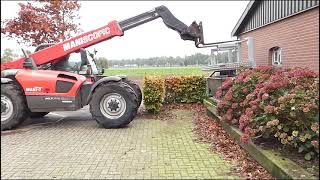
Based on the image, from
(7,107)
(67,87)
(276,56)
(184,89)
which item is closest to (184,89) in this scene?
(184,89)

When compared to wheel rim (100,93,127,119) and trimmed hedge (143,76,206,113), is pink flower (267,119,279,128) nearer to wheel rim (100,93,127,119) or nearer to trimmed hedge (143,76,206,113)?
wheel rim (100,93,127,119)

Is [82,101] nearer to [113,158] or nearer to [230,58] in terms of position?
[113,158]

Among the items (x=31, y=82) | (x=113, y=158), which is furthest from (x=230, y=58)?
(x=113, y=158)

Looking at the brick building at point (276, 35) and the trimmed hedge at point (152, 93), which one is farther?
the trimmed hedge at point (152, 93)

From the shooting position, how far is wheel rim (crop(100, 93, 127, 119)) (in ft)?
29.2

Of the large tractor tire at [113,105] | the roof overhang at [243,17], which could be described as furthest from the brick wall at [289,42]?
the large tractor tire at [113,105]

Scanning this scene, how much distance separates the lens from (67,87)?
29.1 ft

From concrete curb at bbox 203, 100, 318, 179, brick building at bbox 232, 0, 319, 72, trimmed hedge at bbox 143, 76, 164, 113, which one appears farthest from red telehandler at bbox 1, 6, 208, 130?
brick building at bbox 232, 0, 319, 72

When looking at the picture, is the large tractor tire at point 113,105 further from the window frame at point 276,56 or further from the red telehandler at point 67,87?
the window frame at point 276,56

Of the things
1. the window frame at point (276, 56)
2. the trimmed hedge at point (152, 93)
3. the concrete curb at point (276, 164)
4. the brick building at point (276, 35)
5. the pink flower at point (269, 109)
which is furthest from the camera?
the window frame at point (276, 56)

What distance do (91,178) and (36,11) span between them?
12469mm

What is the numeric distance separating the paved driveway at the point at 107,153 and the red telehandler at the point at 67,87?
1.40 feet

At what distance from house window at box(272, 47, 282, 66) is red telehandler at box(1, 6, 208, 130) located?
5915 millimetres

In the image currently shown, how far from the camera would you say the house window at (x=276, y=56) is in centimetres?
1265
